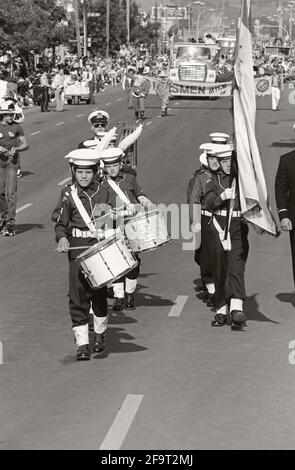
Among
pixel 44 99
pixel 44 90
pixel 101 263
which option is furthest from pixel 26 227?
pixel 44 99

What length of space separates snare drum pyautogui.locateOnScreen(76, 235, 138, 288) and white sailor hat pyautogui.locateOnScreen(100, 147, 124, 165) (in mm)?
2242

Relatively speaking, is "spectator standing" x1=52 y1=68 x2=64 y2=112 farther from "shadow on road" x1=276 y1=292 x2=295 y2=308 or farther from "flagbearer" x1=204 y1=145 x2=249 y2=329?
"flagbearer" x1=204 y1=145 x2=249 y2=329

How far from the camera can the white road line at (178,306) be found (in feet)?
43.0

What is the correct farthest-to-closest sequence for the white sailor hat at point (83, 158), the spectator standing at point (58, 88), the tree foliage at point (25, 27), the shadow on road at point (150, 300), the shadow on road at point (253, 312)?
1. the tree foliage at point (25, 27)
2. the spectator standing at point (58, 88)
3. the shadow on road at point (150, 300)
4. the shadow on road at point (253, 312)
5. the white sailor hat at point (83, 158)

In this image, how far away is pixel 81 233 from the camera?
10898 millimetres

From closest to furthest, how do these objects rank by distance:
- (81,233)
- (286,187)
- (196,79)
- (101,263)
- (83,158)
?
(101,263)
(83,158)
(81,233)
(286,187)
(196,79)

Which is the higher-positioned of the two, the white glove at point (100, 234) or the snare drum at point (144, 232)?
the white glove at point (100, 234)

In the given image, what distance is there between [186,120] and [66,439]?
38229mm

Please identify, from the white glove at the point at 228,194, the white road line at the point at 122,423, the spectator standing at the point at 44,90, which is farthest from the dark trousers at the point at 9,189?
the spectator standing at the point at 44,90

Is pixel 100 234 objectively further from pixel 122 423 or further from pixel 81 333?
pixel 122 423

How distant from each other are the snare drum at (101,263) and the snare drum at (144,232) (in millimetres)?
1413

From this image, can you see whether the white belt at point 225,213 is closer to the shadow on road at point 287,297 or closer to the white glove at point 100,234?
the shadow on road at point 287,297

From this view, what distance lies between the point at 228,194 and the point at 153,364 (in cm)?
235
